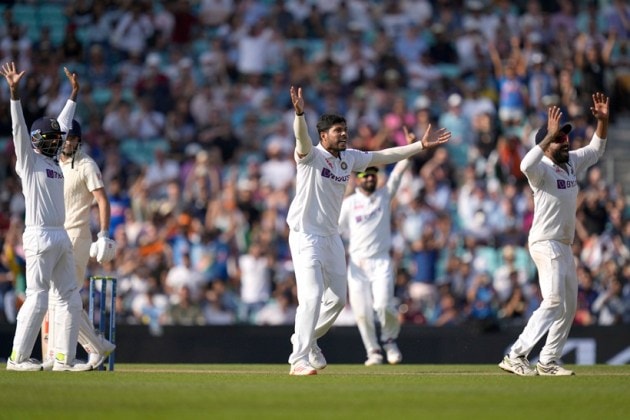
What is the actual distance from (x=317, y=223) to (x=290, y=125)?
10.6 meters

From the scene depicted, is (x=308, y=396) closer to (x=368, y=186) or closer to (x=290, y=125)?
(x=368, y=186)

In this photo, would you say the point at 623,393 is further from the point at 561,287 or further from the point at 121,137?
the point at 121,137

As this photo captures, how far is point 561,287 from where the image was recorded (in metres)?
12.6

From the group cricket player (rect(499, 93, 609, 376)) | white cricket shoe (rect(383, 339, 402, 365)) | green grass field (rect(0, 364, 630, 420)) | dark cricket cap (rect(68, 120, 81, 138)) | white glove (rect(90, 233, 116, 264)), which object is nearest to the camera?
green grass field (rect(0, 364, 630, 420))

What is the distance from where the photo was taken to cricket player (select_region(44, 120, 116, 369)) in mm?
13164

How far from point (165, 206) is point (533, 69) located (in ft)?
23.0

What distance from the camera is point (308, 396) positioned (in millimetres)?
9969

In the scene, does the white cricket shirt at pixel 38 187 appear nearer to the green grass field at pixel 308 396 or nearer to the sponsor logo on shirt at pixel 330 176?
the green grass field at pixel 308 396

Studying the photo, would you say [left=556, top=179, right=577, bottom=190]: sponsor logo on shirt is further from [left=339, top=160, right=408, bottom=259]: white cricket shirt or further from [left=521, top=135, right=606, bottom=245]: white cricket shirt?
[left=339, top=160, right=408, bottom=259]: white cricket shirt

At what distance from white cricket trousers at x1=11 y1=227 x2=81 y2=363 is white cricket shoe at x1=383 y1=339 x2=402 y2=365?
15.9 feet

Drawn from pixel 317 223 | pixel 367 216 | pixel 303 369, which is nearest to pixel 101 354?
pixel 303 369

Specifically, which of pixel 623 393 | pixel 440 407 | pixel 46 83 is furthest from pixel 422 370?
pixel 46 83

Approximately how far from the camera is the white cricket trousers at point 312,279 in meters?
12.1

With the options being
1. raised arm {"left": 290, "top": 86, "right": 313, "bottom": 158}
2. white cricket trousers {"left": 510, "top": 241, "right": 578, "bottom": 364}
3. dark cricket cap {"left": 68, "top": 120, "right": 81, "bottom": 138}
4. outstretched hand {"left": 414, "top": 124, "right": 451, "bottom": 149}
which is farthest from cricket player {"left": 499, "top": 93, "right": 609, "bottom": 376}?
dark cricket cap {"left": 68, "top": 120, "right": 81, "bottom": 138}
